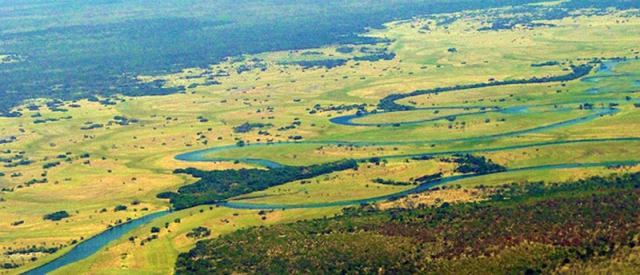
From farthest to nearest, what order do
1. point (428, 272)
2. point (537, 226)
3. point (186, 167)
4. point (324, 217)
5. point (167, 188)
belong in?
1. point (186, 167)
2. point (167, 188)
3. point (324, 217)
4. point (537, 226)
5. point (428, 272)

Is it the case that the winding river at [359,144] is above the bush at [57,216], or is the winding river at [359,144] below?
below

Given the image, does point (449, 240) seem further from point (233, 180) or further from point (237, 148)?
point (237, 148)

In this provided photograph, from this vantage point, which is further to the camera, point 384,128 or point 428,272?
point 384,128

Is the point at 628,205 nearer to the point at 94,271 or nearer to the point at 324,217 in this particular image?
the point at 324,217

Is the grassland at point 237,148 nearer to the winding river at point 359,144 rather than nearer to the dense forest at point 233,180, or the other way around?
the winding river at point 359,144

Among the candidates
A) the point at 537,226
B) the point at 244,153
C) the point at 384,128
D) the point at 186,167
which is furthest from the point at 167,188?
the point at 537,226

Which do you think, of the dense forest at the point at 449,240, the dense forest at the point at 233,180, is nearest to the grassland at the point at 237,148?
the dense forest at the point at 233,180

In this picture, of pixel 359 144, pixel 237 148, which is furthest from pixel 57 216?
pixel 359 144

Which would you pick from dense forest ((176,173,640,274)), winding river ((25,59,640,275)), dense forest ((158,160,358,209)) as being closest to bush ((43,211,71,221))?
winding river ((25,59,640,275))
